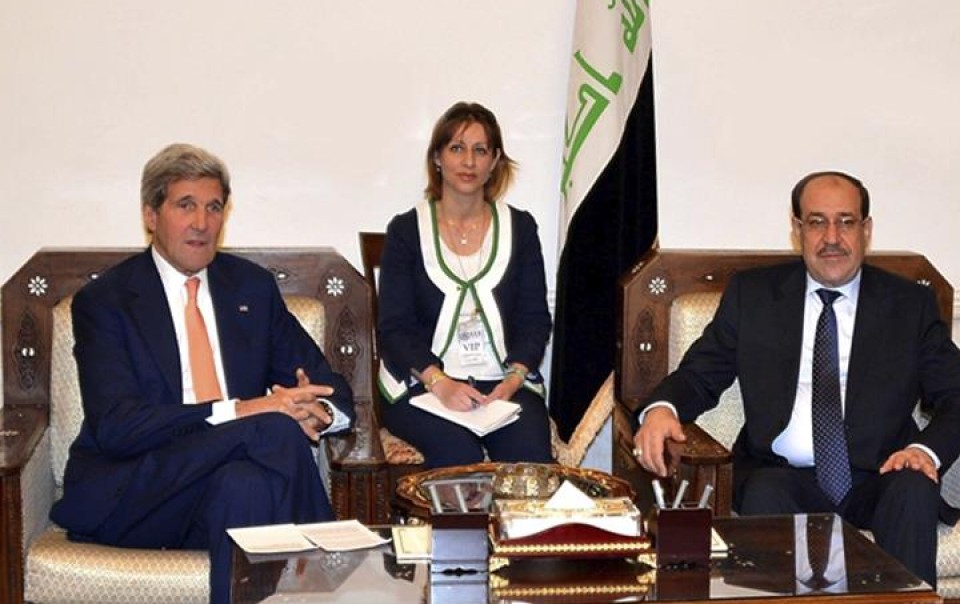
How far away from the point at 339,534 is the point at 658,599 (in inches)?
A: 29.7

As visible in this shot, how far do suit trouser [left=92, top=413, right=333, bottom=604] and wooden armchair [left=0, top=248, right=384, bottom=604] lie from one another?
10 cm

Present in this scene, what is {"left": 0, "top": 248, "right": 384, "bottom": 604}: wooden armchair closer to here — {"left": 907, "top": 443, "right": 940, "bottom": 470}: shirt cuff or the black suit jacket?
the black suit jacket

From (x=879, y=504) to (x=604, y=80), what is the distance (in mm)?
1663

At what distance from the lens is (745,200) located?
5086mm

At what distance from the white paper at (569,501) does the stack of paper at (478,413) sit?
3.47ft

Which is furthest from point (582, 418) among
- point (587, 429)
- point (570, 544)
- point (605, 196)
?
point (570, 544)

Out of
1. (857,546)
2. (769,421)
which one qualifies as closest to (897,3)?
(769,421)

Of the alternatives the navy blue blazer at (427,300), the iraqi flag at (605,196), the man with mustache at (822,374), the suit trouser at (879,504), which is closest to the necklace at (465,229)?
the navy blue blazer at (427,300)

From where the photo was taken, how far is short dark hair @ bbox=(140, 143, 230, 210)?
3924 mm

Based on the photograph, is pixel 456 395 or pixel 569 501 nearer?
pixel 569 501

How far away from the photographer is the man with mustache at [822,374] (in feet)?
12.9

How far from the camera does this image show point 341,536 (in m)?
3.26

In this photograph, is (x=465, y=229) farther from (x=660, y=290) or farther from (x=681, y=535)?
(x=681, y=535)

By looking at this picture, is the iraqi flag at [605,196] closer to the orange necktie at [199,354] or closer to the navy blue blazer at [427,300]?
the navy blue blazer at [427,300]
